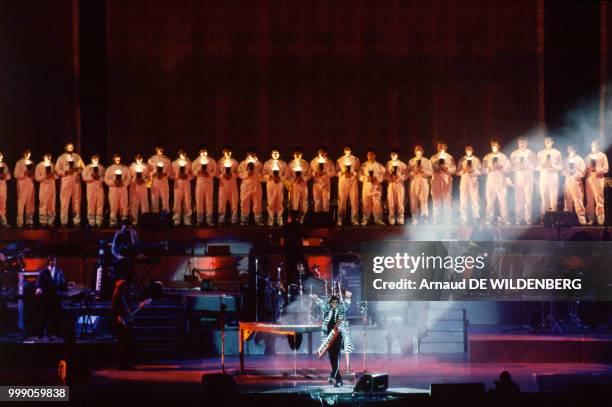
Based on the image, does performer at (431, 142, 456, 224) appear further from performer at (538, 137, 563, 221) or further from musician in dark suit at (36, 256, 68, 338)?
musician in dark suit at (36, 256, 68, 338)

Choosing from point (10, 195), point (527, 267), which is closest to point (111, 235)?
point (10, 195)

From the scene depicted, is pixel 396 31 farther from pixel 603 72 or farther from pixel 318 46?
pixel 603 72

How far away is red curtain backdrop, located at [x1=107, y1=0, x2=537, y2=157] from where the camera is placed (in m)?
25.0

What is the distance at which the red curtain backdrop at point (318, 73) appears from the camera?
25.0 metres

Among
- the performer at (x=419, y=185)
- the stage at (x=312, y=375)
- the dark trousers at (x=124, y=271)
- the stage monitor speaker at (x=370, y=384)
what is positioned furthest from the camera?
the performer at (x=419, y=185)

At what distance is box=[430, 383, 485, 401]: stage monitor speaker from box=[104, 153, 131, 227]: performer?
42.7 ft

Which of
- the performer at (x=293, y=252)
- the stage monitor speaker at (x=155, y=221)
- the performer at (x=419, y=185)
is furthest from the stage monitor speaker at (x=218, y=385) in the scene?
the performer at (x=419, y=185)

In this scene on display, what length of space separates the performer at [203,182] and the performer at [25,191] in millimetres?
3522

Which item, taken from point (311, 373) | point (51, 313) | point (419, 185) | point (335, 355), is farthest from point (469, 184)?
point (51, 313)

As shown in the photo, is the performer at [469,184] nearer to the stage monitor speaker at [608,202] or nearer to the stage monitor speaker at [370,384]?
the stage monitor speaker at [608,202]

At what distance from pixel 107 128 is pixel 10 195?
10.1ft

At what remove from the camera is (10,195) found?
23.2 m

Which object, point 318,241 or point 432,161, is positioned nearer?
point 318,241

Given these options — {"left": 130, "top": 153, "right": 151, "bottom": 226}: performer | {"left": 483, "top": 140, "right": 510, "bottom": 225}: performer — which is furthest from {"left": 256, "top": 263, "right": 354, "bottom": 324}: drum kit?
{"left": 483, "top": 140, "right": 510, "bottom": 225}: performer
